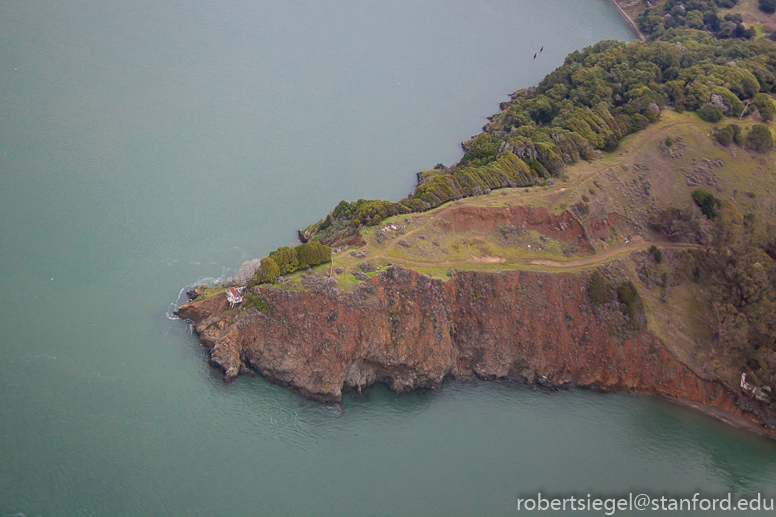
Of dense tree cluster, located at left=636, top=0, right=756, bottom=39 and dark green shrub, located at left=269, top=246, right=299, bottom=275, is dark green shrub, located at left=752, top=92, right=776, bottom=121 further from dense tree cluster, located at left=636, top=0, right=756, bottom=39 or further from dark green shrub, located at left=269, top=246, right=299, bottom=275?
dark green shrub, located at left=269, top=246, right=299, bottom=275

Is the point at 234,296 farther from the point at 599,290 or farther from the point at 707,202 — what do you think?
the point at 707,202

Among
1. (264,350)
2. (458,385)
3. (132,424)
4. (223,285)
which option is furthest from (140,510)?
(458,385)

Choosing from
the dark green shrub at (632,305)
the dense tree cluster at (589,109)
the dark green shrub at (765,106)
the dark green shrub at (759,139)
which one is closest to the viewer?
the dark green shrub at (632,305)

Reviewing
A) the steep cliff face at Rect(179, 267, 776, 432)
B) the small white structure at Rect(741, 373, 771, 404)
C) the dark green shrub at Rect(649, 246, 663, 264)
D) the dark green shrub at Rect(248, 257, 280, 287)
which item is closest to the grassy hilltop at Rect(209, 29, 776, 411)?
the dark green shrub at Rect(248, 257, 280, 287)

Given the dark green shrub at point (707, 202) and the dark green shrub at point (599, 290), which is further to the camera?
the dark green shrub at point (707, 202)

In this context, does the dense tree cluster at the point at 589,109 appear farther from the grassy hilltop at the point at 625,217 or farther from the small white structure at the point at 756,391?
the small white structure at the point at 756,391

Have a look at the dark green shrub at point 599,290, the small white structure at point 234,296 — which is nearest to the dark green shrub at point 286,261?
the small white structure at point 234,296

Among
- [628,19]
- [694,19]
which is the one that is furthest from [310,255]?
[628,19]
